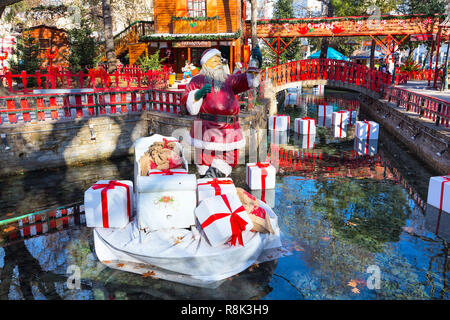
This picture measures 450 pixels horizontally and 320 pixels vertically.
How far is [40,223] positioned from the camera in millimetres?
6449

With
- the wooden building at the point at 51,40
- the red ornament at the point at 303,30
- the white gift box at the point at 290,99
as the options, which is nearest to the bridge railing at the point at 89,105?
the wooden building at the point at 51,40

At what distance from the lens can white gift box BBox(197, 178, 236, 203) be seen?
5.26m

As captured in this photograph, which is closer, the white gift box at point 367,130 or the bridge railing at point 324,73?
the white gift box at point 367,130

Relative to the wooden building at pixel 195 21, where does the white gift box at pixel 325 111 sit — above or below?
below

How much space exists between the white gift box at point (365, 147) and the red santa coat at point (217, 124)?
7029 mm

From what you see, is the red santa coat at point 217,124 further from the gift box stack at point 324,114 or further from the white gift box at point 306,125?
the gift box stack at point 324,114

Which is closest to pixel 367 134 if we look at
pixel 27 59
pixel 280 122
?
pixel 280 122

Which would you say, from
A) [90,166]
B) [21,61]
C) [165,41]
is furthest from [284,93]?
[90,166]

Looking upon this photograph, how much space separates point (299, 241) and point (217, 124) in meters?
2.11

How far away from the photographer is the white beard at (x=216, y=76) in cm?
550

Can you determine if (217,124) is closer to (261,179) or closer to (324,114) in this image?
(261,179)

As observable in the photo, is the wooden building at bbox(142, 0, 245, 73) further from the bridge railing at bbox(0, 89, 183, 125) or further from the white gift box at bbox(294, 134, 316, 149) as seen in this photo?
the bridge railing at bbox(0, 89, 183, 125)

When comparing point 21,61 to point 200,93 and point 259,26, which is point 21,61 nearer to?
point 259,26

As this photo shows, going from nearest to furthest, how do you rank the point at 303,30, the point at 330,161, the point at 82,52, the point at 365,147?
the point at 330,161, the point at 365,147, the point at 82,52, the point at 303,30
